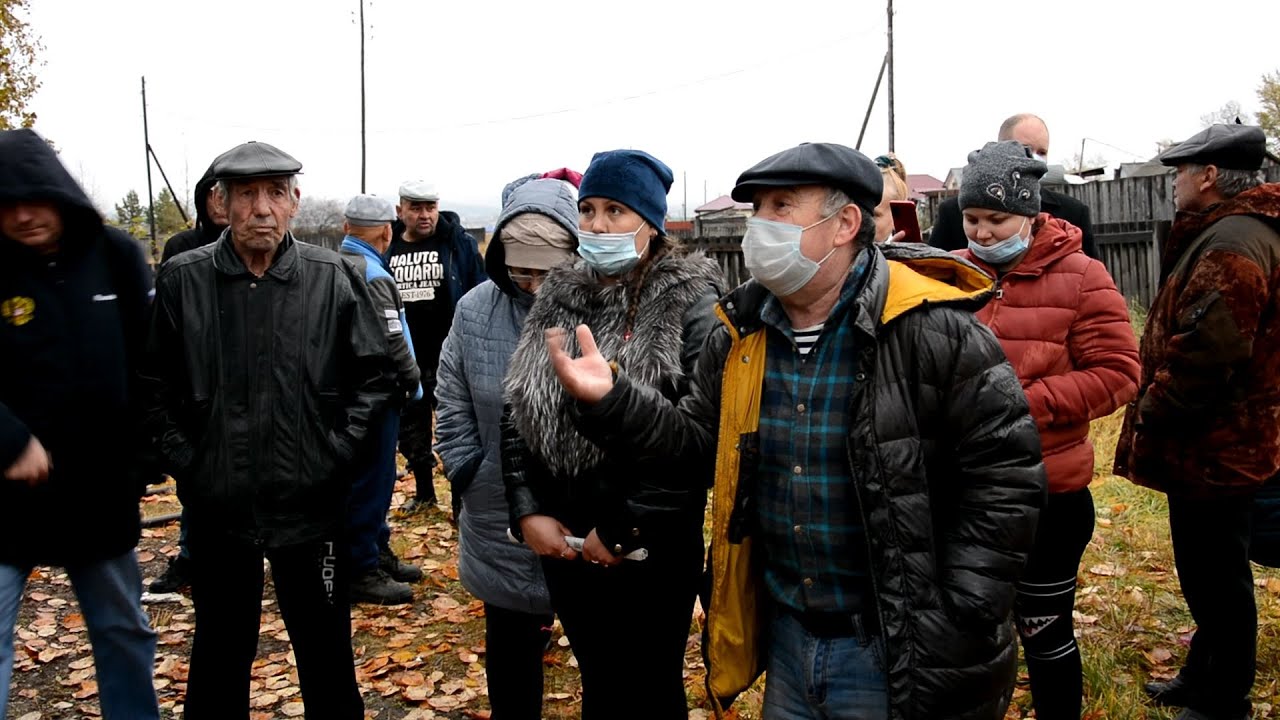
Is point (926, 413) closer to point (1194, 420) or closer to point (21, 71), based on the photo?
point (1194, 420)

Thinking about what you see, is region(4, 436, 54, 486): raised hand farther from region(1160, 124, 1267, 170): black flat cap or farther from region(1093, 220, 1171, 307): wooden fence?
region(1093, 220, 1171, 307): wooden fence

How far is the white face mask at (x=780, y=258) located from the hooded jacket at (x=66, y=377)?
2278 millimetres

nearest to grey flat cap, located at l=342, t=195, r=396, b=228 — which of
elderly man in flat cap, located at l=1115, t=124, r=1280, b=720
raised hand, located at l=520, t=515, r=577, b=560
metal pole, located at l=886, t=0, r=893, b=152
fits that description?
raised hand, located at l=520, t=515, r=577, b=560

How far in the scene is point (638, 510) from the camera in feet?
8.61

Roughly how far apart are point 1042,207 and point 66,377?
434 centimetres

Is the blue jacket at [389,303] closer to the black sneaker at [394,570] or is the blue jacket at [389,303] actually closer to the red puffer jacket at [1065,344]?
the black sneaker at [394,570]

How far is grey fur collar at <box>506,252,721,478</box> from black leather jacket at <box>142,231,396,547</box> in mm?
826

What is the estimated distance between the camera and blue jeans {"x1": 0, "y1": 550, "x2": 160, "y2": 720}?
3.29 metres

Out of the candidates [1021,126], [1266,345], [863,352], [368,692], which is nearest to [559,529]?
[863,352]

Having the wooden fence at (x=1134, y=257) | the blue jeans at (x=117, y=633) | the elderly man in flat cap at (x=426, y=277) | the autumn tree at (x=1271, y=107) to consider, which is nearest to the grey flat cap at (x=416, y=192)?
the elderly man in flat cap at (x=426, y=277)

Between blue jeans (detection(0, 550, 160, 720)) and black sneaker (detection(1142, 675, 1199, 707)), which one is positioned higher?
blue jeans (detection(0, 550, 160, 720))

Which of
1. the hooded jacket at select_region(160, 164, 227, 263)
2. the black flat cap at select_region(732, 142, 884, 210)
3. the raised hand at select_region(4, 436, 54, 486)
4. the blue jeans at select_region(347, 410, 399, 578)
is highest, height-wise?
the hooded jacket at select_region(160, 164, 227, 263)

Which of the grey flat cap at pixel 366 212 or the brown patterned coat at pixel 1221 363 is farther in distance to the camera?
the grey flat cap at pixel 366 212

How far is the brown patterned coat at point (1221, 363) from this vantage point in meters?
3.40
